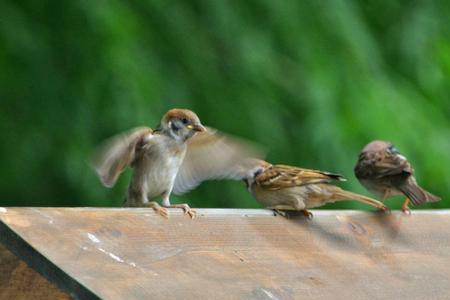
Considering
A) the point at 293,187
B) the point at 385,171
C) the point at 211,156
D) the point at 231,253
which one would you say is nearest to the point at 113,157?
the point at 211,156

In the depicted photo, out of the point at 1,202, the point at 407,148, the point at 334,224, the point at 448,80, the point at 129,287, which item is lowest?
the point at 1,202

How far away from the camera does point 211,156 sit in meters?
4.21

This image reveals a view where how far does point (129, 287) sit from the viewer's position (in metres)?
2.45

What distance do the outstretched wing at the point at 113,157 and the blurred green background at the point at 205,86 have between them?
105 centimetres

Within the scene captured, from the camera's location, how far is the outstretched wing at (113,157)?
12.8 feet

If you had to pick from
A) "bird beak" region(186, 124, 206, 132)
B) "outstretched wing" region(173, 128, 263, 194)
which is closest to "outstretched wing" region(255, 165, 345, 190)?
"outstretched wing" region(173, 128, 263, 194)

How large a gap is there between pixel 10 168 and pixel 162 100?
2.74 ft

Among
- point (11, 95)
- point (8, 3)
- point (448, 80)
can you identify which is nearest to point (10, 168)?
point (11, 95)

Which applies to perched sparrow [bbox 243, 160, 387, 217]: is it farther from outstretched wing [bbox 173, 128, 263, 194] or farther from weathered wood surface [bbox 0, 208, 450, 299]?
weathered wood surface [bbox 0, 208, 450, 299]

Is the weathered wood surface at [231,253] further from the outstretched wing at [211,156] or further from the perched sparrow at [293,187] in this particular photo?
the outstretched wing at [211,156]

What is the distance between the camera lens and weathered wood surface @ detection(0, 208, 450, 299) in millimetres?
2488

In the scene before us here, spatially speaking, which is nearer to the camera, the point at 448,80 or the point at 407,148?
the point at 407,148

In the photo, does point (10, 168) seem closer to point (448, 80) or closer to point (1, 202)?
point (1, 202)

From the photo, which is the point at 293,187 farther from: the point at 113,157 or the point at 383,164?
the point at 383,164
